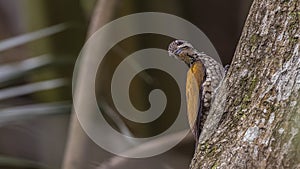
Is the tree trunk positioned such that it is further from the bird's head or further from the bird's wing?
the bird's head

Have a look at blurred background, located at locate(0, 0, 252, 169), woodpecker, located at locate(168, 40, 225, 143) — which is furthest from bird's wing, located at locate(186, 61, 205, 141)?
blurred background, located at locate(0, 0, 252, 169)

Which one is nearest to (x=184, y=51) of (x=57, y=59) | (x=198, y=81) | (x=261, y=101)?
(x=198, y=81)

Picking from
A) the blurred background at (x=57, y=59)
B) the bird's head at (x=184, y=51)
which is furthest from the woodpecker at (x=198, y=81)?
the blurred background at (x=57, y=59)

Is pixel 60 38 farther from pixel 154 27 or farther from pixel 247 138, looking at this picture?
pixel 247 138

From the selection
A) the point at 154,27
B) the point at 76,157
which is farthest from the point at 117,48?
the point at 76,157

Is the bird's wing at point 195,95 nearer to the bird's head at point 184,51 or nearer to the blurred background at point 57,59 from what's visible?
the bird's head at point 184,51
